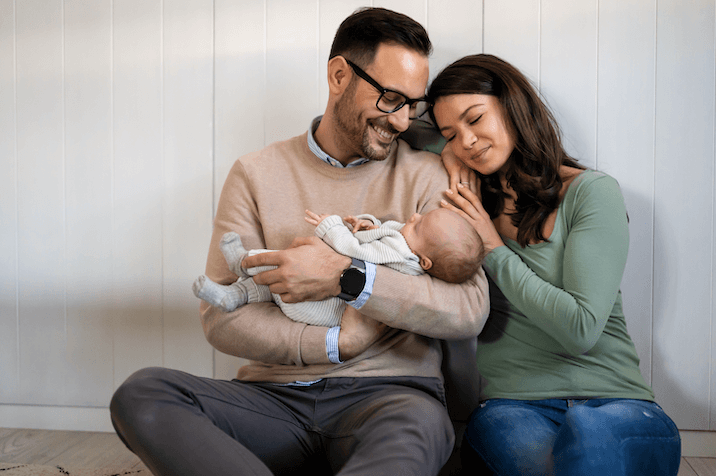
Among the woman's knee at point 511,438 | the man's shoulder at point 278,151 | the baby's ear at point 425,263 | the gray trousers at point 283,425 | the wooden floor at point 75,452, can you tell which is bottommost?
the wooden floor at point 75,452

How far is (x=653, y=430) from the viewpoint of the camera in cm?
127

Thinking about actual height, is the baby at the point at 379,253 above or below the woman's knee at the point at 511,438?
above

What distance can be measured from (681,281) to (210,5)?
205 cm

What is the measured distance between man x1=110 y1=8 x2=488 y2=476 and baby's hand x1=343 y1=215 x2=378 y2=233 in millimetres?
57

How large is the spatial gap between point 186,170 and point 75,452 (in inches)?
45.2

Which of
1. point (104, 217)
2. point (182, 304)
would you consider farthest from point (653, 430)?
point (104, 217)

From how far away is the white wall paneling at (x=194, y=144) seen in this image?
177 centimetres

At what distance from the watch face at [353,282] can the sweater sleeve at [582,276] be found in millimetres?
433

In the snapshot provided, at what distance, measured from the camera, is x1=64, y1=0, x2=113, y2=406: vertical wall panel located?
2.00m

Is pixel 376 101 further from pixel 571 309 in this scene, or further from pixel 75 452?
pixel 75 452

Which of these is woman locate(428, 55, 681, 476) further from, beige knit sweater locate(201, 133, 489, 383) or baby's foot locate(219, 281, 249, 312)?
baby's foot locate(219, 281, 249, 312)

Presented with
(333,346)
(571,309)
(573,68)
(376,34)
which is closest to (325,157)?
(376,34)

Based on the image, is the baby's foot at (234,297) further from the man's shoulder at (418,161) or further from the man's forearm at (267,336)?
the man's shoulder at (418,161)

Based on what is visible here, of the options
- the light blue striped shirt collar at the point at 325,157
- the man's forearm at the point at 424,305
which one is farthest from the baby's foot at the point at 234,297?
the light blue striped shirt collar at the point at 325,157
